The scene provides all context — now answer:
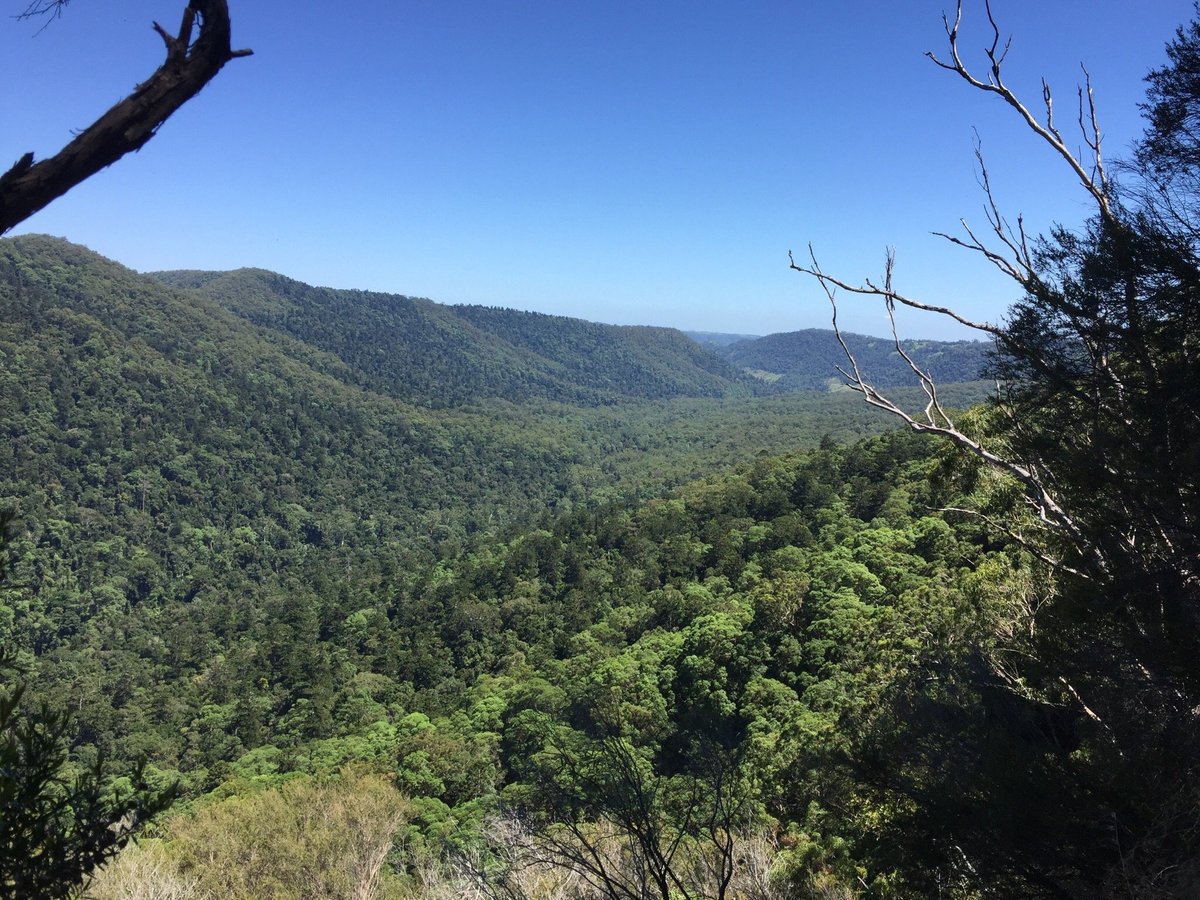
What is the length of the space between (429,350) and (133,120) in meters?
168

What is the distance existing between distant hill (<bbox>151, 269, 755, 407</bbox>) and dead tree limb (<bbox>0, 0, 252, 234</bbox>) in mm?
121135

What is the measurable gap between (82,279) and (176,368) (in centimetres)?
2523

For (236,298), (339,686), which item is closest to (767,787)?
(339,686)

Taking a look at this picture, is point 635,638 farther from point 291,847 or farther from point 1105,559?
point 1105,559

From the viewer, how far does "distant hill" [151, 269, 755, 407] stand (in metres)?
144

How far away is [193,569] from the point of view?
5700 centimetres

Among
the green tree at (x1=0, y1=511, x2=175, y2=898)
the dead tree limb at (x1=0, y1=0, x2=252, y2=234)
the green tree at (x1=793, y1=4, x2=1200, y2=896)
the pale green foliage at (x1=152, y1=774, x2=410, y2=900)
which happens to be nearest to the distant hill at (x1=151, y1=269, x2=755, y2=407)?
the pale green foliage at (x1=152, y1=774, x2=410, y2=900)

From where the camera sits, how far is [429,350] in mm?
162500

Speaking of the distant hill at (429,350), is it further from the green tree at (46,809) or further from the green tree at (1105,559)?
the green tree at (46,809)

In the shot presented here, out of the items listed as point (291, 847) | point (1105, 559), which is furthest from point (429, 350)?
point (1105, 559)

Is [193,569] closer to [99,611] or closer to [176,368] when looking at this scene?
[99,611]

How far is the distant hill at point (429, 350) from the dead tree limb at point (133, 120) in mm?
121135

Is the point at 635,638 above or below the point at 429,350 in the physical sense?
below

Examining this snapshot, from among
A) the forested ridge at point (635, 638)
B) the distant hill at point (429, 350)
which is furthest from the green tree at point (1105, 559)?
the distant hill at point (429, 350)
